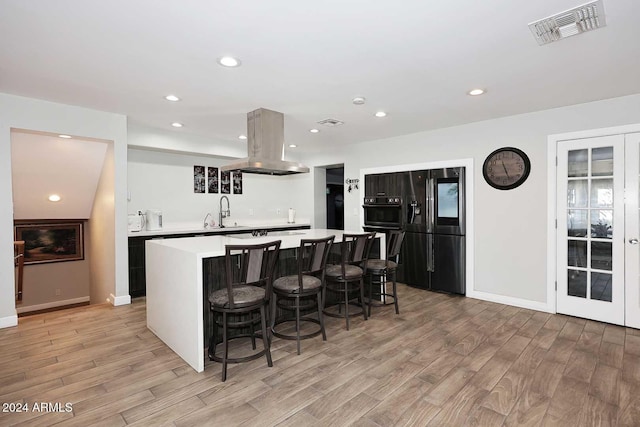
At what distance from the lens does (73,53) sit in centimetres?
255

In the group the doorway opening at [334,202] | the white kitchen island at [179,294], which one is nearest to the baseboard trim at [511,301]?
the white kitchen island at [179,294]

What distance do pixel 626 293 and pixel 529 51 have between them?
9.48 feet

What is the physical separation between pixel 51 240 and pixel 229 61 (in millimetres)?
5601

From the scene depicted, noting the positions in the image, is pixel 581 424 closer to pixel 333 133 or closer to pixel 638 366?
pixel 638 366

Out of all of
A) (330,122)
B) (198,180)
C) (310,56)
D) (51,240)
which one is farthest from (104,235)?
(310,56)

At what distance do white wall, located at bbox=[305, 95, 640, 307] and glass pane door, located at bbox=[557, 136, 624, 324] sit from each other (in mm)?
188

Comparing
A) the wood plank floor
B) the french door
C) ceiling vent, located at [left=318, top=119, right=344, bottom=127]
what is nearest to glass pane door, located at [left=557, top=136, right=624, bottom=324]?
the french door

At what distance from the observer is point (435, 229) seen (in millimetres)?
4977

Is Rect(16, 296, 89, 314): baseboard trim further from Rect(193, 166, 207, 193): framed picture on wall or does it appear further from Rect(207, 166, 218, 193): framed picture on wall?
Rect(207, 166, 218, 193): framed picture on wall

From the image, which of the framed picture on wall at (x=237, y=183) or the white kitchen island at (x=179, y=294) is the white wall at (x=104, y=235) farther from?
the framed picture on wall at (x=237, y=183)

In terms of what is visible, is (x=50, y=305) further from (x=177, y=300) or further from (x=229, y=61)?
(x=229, y=61)

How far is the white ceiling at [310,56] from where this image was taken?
203cm

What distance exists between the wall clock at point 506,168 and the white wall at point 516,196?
0.21 feet

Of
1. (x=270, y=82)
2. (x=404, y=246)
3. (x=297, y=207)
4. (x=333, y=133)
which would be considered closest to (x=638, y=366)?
(x=404, y=246)
